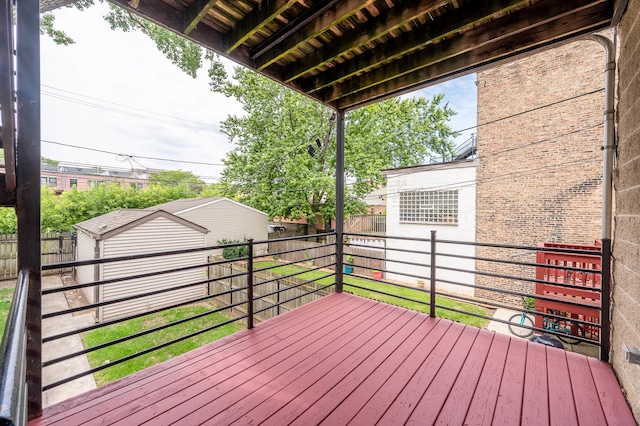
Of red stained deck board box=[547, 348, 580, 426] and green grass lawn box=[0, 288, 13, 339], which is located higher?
red stained deck board box=[547, 348, 580, 426]

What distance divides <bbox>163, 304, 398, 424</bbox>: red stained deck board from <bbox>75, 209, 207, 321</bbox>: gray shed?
5.69 meters

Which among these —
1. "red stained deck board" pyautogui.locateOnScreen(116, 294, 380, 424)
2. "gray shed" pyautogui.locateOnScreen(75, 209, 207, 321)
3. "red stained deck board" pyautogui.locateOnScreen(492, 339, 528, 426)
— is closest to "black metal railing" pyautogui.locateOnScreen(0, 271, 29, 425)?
"red stained deck board" pyautogui.locateOnScreen(116, 294, 380, 424)

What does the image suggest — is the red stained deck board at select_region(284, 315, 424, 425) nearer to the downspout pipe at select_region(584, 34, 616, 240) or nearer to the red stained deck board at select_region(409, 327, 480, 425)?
the red stained deck board at select_region(409, 327, 480, 425)

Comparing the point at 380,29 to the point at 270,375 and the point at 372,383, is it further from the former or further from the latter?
the point at 270,375

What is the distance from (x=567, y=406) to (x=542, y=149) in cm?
668

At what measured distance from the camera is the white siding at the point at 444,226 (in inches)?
293

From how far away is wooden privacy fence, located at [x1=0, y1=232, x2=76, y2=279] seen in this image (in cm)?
805

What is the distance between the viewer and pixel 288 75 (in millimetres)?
2771

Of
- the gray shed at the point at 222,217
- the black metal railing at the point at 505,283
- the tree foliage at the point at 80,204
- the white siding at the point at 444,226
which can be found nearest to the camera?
the black metal railing at the point at 505,283

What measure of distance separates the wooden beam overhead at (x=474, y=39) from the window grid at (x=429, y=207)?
5965 mm

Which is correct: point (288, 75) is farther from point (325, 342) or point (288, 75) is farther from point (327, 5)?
point (325, 342)

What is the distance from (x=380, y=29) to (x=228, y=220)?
37.1 ft

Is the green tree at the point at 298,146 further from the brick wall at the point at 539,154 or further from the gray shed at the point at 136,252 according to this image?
the brick wall at the point at 539,154

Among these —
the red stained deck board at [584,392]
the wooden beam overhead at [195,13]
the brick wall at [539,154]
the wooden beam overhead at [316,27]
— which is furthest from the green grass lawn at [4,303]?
the brick wall at [539,154]
